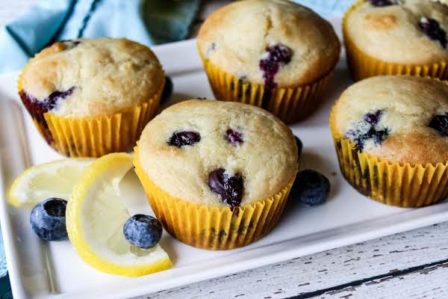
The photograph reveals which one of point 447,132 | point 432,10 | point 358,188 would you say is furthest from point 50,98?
point 432,10

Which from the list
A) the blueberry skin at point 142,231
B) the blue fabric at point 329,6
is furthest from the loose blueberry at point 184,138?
the blue fabric at point 329,6

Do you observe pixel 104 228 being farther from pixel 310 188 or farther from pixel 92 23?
pixel 92 23

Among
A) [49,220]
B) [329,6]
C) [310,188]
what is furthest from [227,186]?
[329,6]

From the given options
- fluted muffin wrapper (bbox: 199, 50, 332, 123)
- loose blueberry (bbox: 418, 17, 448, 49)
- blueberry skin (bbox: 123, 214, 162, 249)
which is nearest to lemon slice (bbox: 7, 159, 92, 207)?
blueberry skin (bbox: 123, 214, 162, 249)

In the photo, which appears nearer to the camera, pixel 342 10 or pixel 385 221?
pixel 385 221

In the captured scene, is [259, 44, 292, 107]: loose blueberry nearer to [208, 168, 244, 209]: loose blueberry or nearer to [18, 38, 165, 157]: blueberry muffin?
[18, 38, 165, 157]: blueberry muffin

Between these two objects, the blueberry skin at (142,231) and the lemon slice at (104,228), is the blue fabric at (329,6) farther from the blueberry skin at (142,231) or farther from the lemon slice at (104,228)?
the blueberry skin at (142,231)

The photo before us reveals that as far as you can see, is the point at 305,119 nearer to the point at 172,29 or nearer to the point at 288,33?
the point at 288,33
